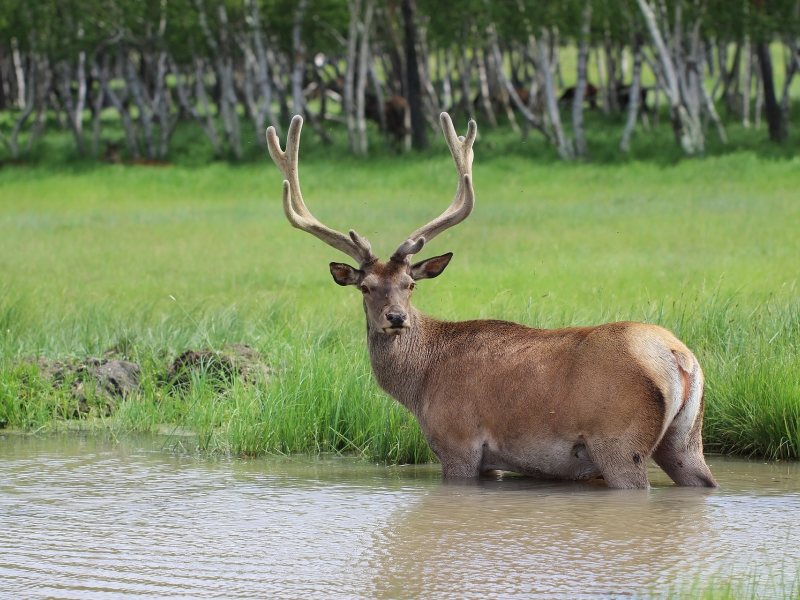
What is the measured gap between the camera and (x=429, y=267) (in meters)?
7.27

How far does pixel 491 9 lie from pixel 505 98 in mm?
9415

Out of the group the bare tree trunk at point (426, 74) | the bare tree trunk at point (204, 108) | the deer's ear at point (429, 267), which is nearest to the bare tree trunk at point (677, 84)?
the bare tree trunk at point (426, 74)

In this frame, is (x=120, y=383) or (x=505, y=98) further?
(x=505, y=98)

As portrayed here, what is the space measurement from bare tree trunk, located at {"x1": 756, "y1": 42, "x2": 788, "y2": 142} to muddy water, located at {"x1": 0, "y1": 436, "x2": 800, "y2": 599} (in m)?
23.1

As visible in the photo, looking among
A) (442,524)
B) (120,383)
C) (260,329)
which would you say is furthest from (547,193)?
(442,524)

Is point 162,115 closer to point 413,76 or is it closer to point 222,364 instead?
point 413,76

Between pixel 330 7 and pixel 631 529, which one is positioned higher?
pixel 330 7

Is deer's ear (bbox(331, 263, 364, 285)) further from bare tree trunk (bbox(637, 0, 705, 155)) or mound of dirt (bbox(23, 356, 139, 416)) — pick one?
bare tree trunk (bbox(637, 0, 705, 155))

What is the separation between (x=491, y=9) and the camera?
2962cm

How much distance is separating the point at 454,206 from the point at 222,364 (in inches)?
97.1

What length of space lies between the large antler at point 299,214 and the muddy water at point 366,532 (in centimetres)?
139

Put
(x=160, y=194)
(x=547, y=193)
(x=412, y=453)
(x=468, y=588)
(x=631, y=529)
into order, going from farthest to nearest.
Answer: (x=160, y=194) → (x=547, y=193) → (x=412, y=453) → (x=631, y=529) → (x=468, y=588)

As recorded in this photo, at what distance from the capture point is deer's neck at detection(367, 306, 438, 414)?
279 inches

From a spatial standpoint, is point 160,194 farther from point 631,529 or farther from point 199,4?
point 631,529
